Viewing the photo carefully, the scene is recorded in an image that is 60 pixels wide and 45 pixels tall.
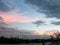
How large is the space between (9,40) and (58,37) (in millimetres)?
2234

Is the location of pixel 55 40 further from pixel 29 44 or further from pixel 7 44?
pixel 7 44

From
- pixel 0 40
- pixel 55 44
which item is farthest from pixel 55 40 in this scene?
pixel 0 40

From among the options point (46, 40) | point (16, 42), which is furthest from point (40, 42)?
point (16, 42)

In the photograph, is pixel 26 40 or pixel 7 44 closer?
pixel 26 40

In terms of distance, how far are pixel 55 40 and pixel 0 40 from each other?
2.44m

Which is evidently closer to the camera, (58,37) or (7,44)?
(58,37)

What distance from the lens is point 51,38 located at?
1062cm

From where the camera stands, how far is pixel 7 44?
36.3 ft

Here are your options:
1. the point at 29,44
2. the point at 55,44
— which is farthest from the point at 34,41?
the point at 55,44

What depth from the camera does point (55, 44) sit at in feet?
34.7

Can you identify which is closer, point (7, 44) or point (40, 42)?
point (40, 42)

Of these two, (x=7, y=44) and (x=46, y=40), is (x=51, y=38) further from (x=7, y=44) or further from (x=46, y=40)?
(x=7, y=44)

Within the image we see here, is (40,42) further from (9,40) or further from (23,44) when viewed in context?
(9,40)

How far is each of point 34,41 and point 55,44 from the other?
97 cm
